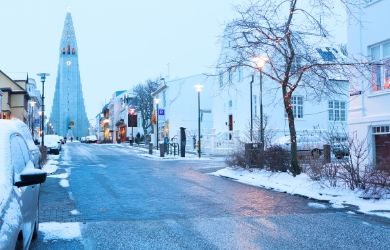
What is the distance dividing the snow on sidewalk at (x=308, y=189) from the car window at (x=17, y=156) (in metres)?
7.44

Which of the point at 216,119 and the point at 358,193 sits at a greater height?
the point at 216,119

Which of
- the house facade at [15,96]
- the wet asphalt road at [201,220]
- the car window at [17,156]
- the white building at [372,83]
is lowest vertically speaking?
the wet asphalt road at [201,220]

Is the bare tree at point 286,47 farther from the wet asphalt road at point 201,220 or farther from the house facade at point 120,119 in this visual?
the house facade at point 120,119

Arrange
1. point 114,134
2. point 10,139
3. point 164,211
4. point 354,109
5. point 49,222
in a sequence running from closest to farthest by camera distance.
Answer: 1. point 10,139
2. point 49,222
3. point 164,211
4. point 354,109
5. point 114,134

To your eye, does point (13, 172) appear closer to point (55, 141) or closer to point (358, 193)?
point (358, 193)

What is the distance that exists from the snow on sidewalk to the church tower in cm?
12281

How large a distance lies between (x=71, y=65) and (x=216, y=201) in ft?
432

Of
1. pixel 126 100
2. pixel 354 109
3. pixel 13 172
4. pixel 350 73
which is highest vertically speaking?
pixel 126 100

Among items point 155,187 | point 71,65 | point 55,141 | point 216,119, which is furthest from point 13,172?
point 71,65

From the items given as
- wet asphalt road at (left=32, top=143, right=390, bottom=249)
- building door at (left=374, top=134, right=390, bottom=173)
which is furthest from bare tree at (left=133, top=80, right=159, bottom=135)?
wet asphalt road at (left=32, top=143, right=390, bottom=249)

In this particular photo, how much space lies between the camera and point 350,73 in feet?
56.2

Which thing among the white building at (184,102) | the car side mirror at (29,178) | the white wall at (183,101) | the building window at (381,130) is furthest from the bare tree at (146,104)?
the car side mirror at (29,178)

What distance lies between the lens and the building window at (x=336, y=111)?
43219 millimetres

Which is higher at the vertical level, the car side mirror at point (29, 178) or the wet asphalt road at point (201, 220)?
the car side mirror at point (29, 178)
